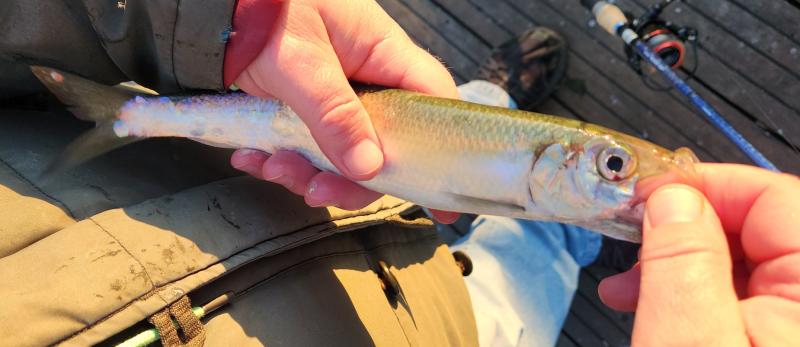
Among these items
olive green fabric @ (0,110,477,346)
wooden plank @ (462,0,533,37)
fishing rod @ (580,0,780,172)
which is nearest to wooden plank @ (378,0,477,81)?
wooden plank @ (462,0,533,37)

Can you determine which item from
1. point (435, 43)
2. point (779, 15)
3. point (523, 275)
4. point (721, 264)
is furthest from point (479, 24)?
point (721, 264)

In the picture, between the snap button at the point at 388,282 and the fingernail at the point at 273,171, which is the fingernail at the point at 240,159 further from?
the snap button at the point at 388,282

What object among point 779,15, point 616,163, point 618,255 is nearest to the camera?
point 616,163

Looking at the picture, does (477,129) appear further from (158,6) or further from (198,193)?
(158,6)

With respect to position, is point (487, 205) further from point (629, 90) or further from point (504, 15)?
point (504, 15)

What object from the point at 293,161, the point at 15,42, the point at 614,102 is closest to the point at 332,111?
the point at 293,161

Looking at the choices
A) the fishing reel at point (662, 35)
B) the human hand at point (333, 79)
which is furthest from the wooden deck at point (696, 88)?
the human hand at point (333, 79)

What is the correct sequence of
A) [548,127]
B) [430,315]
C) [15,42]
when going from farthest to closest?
[430,315] < [15,42] < [548,127]
